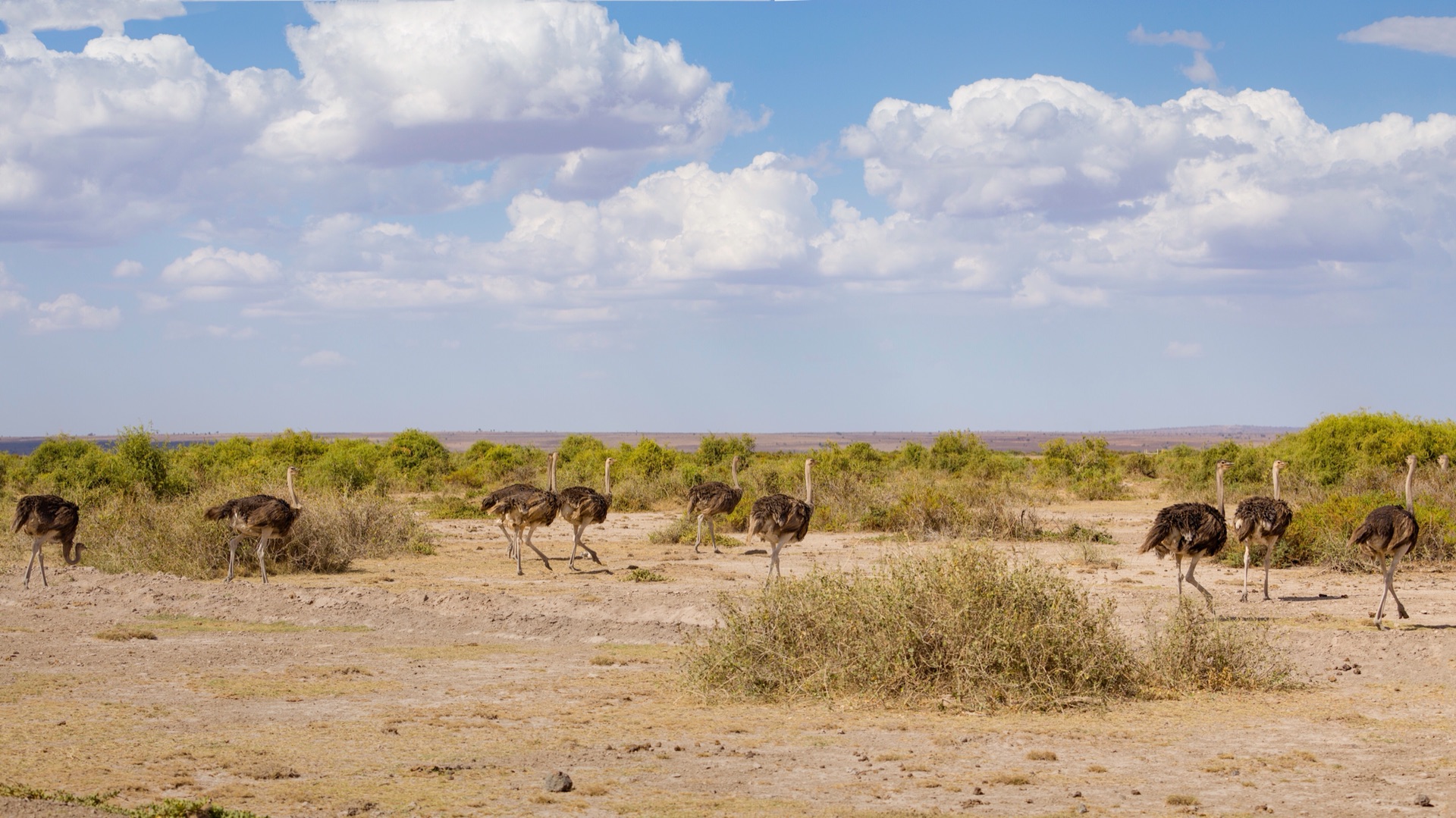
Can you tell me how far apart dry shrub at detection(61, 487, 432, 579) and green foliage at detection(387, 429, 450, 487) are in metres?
19.8

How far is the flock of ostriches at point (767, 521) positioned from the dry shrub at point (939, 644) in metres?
3.35

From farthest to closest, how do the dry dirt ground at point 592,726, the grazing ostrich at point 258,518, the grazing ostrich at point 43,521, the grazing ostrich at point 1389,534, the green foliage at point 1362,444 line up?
the green foliage at point 1362,444, the grazing ostrich at point 258,518, the grazing ostrich at point 43,521, the grazing ostrich at point 1389,534, the dry dirt ground at point 592,726

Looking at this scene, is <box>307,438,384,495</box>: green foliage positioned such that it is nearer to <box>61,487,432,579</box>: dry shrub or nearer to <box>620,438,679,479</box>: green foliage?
A: <box>61,487,432,579</box>: dry shrub

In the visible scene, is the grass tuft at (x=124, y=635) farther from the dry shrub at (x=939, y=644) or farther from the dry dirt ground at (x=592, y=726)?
the dry shrub at (x=939, y=644)

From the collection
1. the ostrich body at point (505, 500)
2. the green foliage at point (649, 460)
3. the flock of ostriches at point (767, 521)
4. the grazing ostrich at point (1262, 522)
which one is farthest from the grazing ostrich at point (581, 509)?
the green foliage at point (649, 460)

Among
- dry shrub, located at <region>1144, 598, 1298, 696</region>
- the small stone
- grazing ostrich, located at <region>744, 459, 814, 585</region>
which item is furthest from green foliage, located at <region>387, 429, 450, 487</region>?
the small stone

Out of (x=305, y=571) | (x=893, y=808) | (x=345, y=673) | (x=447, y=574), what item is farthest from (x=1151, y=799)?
(x=305, y=571)

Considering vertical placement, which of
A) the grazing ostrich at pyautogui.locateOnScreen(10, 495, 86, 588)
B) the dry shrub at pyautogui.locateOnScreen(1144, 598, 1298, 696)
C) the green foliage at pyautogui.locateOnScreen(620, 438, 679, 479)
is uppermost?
the green foliage at pyautogui.locateOnScreen(620, 438, 679, 479)

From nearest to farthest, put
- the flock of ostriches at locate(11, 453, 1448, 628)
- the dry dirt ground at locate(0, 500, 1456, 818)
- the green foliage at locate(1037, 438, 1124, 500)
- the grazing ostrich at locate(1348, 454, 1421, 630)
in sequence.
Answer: the dry dirt ground at locate(0, 500, 1456, 818) < the grazing ostrich at locate(1348, 454, 1421, 630) < the flock of ostriches at locate(11, 453, 1448, 628) < the green foliage at locate(1037, 438, 1124, 500)

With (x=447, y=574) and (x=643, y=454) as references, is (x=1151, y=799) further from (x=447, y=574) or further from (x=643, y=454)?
(x=643, y=454)

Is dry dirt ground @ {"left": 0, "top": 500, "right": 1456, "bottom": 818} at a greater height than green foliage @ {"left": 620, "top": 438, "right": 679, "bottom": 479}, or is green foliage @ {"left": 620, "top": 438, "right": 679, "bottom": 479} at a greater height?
green foliage @ {"left": 620, "top": 438, "right": 679, "bottom": 479}

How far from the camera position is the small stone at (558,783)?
300 inches

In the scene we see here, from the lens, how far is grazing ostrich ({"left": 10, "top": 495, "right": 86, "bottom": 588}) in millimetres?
17250

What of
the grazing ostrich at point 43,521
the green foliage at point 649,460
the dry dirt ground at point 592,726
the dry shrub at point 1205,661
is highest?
the green foliage at point 649,460
